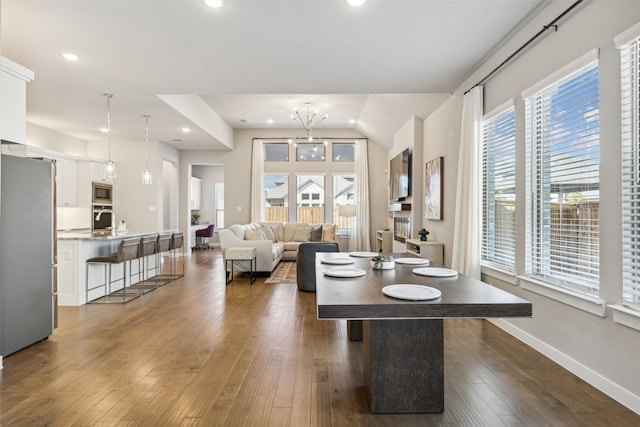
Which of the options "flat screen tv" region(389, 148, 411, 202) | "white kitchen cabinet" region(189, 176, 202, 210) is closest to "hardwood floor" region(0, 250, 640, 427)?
"flat screen tv" region(389, 148, 411, 202)

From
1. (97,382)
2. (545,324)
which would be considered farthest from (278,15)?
(545,324)

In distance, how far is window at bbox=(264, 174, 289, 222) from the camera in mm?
9539

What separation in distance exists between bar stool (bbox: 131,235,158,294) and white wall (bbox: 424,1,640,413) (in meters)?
4.68


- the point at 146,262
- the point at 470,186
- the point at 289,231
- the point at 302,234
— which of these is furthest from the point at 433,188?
the point at 146,262

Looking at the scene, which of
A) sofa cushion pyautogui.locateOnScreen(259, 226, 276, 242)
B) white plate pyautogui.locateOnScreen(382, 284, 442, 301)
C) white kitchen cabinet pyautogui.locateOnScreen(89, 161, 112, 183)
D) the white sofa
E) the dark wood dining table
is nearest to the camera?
white plate pyautogui.locateOnScreen(382, 284, 442, 301)

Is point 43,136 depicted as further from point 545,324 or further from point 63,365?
point 545,324

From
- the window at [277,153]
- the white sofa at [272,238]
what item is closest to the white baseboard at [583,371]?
the white sofa at [272,238]

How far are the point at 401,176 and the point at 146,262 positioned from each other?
510 centimetres

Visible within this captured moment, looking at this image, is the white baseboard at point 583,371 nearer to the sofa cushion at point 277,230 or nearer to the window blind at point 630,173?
the window blind at point 630,173

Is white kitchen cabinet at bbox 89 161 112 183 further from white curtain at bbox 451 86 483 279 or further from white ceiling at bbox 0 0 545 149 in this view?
white curtain at bbox 451 86 483 279

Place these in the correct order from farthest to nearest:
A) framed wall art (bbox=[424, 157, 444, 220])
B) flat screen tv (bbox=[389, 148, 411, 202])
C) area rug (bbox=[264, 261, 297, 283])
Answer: flat screen tv (bbox=[389, 148, 411, 202])
area rug (bbox=[264, 261, 297, 283])
framed wall art (bbox=[424, 157, 444, 220])

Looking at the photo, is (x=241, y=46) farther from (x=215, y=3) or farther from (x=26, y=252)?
(x=26, y=252)

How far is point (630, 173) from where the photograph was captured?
1.95 m

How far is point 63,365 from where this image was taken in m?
2.54
